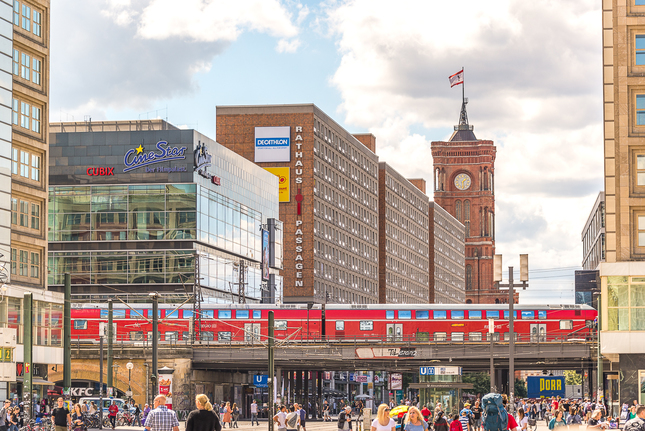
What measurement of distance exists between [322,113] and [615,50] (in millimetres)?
93490

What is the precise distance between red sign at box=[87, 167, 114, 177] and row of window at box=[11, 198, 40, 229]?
112 feet

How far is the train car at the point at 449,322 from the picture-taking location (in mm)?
79250

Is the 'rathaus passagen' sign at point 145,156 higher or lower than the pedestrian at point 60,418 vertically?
higher

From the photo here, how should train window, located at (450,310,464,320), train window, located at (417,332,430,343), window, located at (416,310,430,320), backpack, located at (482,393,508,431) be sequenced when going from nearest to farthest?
backpack, located at (482,393,508,431), train window, located at (417,332,430,343), window, located at (416,310,430,320), train window, located at (450,310,464,320)

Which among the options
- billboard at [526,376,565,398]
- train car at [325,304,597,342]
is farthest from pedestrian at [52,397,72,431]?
train car at [325,304,597,342]

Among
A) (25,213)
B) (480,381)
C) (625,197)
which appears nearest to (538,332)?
(625,197)

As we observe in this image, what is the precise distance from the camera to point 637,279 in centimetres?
5162

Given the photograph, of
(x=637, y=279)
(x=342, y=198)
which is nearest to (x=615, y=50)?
(x=637, y=279)

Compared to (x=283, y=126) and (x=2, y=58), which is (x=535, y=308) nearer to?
(x=2, y=58)

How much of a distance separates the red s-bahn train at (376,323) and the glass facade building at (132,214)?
1353 centimetres

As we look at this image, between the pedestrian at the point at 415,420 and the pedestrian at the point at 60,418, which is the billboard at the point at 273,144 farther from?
the pedestrian at the point at 415,420

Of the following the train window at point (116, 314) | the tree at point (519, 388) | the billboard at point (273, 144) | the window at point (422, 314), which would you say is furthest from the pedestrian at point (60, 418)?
the tree at point (519, 388)

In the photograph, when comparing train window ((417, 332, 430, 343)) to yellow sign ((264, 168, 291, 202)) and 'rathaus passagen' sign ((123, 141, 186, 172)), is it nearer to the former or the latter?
'rathaus passagen' sign ((123, 141, 186, 172))

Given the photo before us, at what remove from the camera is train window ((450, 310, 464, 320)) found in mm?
80562
